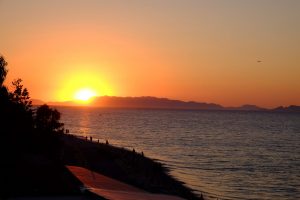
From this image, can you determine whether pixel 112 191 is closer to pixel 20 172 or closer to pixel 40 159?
pixel 20 172

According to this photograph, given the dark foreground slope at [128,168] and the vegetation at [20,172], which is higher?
the vegetation at [20,172]

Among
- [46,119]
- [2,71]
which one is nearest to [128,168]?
[46,119]

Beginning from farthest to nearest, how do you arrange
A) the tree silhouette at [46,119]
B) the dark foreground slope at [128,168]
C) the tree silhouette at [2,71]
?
the dark foreground slope at [128,168], the tree silhouette at [46,119], the tree silhouette at [2,71]

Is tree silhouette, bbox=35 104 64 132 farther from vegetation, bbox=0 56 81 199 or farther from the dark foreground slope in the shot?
vegetation, bbox=0 56 81 199

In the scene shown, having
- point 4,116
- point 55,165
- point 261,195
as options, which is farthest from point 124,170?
point 4,116

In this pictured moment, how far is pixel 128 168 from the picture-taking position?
51062 millimetres

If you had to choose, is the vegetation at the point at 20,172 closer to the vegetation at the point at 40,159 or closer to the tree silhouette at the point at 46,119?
the vegetation at the point at 40,159

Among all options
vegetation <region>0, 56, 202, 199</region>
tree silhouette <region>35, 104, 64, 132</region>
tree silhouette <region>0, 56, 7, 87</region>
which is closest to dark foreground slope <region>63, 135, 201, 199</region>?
vegetation <region>0, 56, 202, 199</region>

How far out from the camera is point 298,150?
299ft

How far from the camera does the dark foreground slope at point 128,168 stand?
41.2 m

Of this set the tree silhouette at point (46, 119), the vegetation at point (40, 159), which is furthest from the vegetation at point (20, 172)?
the tree silhouette at point (46, 119)

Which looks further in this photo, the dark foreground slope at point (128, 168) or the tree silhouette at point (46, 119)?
the dark foreground slope at point (128, 168)

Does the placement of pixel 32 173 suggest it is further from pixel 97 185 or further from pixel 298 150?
pixel 298 150

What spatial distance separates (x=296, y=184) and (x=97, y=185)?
38.7 meters
